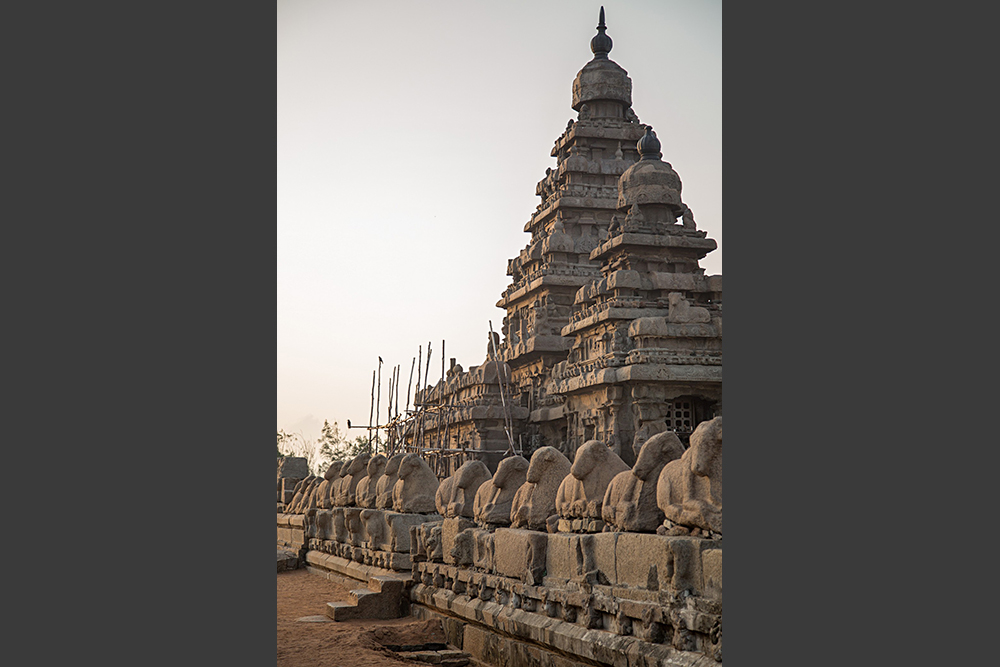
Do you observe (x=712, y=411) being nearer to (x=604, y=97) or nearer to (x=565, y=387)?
(x=565, y=387)

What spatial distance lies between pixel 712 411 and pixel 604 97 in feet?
39.9

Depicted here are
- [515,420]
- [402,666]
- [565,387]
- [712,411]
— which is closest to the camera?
[402,666]

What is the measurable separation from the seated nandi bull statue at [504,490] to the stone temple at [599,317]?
8960 millimetres

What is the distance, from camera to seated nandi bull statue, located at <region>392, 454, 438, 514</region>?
14.6 m

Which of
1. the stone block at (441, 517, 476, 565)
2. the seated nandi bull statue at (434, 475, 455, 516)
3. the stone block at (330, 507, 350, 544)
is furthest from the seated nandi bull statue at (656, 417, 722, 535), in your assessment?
the stone block at (330, 507, 350, 544)

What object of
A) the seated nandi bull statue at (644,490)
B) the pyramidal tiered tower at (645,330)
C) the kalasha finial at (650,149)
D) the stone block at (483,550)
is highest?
the kalasha finial at (650,149)

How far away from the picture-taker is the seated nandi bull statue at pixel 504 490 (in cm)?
1086

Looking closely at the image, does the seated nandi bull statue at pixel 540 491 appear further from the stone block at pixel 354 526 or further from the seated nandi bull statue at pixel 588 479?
the stone block at pixel 354 526

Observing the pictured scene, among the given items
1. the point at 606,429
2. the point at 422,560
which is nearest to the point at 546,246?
the point at 606,429

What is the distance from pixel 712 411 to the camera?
21.3m

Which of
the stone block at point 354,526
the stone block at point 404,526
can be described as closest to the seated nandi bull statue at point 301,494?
the stone block at point 354,526

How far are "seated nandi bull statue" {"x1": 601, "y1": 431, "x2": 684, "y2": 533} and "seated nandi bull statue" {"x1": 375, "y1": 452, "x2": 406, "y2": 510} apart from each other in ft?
25.2

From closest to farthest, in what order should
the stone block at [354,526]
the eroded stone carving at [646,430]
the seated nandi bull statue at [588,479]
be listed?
the seated nandi bull statue at [588,479] < the stone block at [354,526] < the eroded stone carving at [646,430]

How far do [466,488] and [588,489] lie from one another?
357 centimetres
